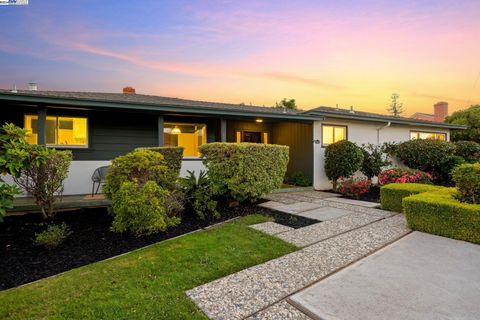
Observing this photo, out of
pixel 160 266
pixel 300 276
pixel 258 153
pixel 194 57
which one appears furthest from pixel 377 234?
pixel 194 57

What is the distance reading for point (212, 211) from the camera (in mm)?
5863

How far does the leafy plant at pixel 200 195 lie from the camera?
5.75m

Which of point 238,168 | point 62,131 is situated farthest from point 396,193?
point 62,131

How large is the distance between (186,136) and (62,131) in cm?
385

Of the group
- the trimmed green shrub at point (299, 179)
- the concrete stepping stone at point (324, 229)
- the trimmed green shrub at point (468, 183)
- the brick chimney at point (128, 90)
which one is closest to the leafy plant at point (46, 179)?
the concrete stepping stone at point (324, 229)

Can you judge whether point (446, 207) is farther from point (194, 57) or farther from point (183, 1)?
point (194, 57)

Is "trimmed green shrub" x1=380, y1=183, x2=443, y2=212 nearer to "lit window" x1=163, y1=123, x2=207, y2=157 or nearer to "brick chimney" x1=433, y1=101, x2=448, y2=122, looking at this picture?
"lit window" x1=163, y1=123, x2=207, y2=157

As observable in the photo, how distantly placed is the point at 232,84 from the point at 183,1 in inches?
218

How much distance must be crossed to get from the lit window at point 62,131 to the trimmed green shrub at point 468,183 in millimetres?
9428

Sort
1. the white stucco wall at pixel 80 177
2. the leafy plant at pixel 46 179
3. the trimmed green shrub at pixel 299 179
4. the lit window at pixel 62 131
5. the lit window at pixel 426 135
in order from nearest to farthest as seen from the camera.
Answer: the leafy plant at pixel 46 179, the white stucco wall at pixel 80 177, the lit window at pixel 62 131, the trimmed green shrub at pixel 299 179, the lit window at pixel 426 135

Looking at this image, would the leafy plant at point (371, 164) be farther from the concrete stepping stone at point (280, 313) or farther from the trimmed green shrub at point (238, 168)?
the concrete stepping stone at point (280, 313)

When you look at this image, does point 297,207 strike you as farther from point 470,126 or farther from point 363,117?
point 470,126

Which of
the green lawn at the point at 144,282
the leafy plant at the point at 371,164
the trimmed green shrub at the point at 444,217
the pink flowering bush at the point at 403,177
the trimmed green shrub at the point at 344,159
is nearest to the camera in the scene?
the green lawn at the point at 144,282

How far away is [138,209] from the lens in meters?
4.20
